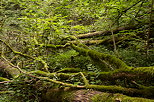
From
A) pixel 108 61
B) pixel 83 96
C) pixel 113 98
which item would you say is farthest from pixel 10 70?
pixel 113 98

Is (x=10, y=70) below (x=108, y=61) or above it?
below

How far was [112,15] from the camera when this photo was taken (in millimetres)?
4527

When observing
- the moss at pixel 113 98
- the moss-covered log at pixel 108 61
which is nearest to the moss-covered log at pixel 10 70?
the moss-covered log at pixel 108 61

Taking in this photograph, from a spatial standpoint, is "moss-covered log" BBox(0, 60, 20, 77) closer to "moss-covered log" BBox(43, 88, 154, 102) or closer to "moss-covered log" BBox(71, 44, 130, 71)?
"moss-covered log" BBox(43, 88, 154, 102)

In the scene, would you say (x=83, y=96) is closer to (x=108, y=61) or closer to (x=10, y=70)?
(x=108, y=61)

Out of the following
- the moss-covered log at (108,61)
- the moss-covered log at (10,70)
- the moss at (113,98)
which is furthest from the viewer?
the moss-covered log at (10,70)

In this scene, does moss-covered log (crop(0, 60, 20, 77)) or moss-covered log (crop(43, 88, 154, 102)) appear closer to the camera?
moss-covered log (crop(43, 88, 154, 102))

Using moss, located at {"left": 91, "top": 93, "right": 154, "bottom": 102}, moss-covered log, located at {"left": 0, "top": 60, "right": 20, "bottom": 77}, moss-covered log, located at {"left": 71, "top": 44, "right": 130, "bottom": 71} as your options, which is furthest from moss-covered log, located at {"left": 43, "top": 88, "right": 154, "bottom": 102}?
moss-covered log, located at {"left": 0, "top": 60, "right": 20, "bottom": 77}

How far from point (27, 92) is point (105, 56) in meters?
2.91

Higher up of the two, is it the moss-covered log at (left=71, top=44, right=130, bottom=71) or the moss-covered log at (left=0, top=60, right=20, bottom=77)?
the moss-covered log at (left=71, top=44, right=130, bottom=71)

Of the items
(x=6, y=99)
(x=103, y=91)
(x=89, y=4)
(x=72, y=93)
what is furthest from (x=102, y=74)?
(x=6, y=99)

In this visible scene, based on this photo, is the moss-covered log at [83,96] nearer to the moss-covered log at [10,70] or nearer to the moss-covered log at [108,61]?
the moss-covered log at [108,61]

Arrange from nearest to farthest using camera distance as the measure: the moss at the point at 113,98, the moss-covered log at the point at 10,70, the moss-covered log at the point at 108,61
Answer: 1. the moss at the point at 113,98
2. the moss-covered log at the point at 108,61
3. the moss-covered log at the point at 10,70

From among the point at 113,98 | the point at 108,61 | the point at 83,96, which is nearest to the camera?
the point at 113,98
